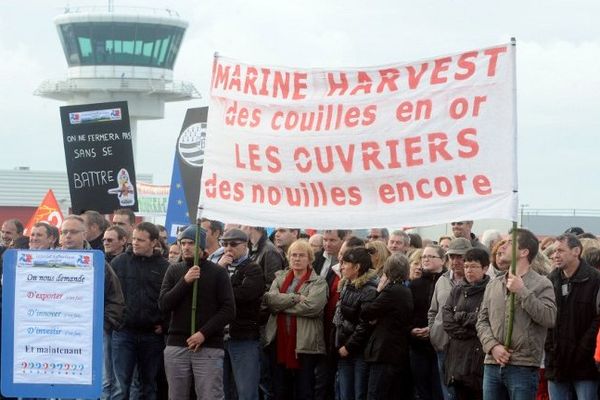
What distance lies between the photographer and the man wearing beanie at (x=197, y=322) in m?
12.8

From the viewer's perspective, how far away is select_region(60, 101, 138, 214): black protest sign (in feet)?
58.1

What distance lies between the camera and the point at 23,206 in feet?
297

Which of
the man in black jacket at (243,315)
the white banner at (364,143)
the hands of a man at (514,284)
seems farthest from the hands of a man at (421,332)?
the hands of a man at (514,284)

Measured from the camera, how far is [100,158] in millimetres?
17828

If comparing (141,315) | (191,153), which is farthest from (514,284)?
(191,153)

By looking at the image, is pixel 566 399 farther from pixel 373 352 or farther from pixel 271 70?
pixel 271 70

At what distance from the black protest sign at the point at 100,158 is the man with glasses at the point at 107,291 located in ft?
11.0

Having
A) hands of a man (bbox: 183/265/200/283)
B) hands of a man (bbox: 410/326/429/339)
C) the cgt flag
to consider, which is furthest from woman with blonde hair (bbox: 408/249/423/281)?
the cgt flag

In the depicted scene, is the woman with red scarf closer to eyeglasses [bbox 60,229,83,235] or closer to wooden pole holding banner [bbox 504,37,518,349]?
eyeglasses [bbox 60,229,83,235]

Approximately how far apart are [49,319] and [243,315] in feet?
8.22

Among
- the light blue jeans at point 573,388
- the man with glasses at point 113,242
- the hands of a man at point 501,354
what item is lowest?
the light blue jeans at point 573,388

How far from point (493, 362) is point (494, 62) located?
96.6 inches

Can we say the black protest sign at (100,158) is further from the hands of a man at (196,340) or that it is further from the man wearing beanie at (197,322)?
the hands of a man at (196,340)

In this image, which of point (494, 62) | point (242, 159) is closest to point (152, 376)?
point (242, 159)
